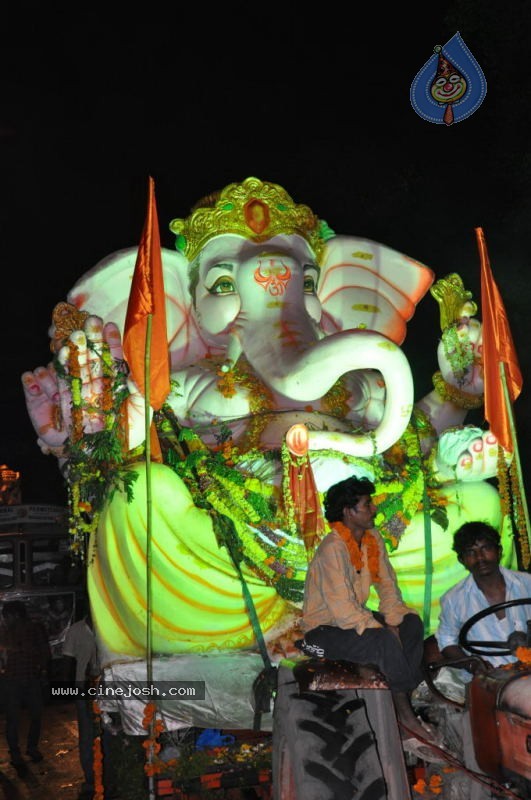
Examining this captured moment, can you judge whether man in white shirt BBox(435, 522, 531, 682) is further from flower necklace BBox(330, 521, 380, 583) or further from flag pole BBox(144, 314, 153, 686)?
flag pole BBox(144, 314, 153, 686)

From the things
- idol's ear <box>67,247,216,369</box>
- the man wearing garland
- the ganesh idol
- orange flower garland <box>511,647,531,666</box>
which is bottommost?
orange flower garland <box>511,647,531,666</box>

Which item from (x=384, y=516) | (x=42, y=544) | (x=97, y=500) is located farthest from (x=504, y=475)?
(x=42, y=544)

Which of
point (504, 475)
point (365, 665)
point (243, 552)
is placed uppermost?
point (504, 475)

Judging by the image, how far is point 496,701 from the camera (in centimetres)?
297

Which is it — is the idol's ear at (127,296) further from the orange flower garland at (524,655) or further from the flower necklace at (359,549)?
the orange flower garland at (524,655)

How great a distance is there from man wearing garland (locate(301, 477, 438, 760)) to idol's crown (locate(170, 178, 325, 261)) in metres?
3.20

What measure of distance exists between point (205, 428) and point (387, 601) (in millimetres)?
2736

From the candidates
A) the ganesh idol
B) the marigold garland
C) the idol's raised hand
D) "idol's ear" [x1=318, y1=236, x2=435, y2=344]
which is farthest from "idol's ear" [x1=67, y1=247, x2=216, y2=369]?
the marigold garland

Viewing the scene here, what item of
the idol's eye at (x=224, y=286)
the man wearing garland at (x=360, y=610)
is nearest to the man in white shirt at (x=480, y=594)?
the man wearing garland at (x=360, y=610)

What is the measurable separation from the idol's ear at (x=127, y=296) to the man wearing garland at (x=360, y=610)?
3.13 m

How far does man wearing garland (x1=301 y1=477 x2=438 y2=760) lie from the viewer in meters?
3.50

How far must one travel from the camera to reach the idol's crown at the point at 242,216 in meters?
6.80

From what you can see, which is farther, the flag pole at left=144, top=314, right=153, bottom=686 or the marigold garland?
the flag pole at left=144, top=314, right=153, bottom=686

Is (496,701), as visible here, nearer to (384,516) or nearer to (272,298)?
(384,516)
